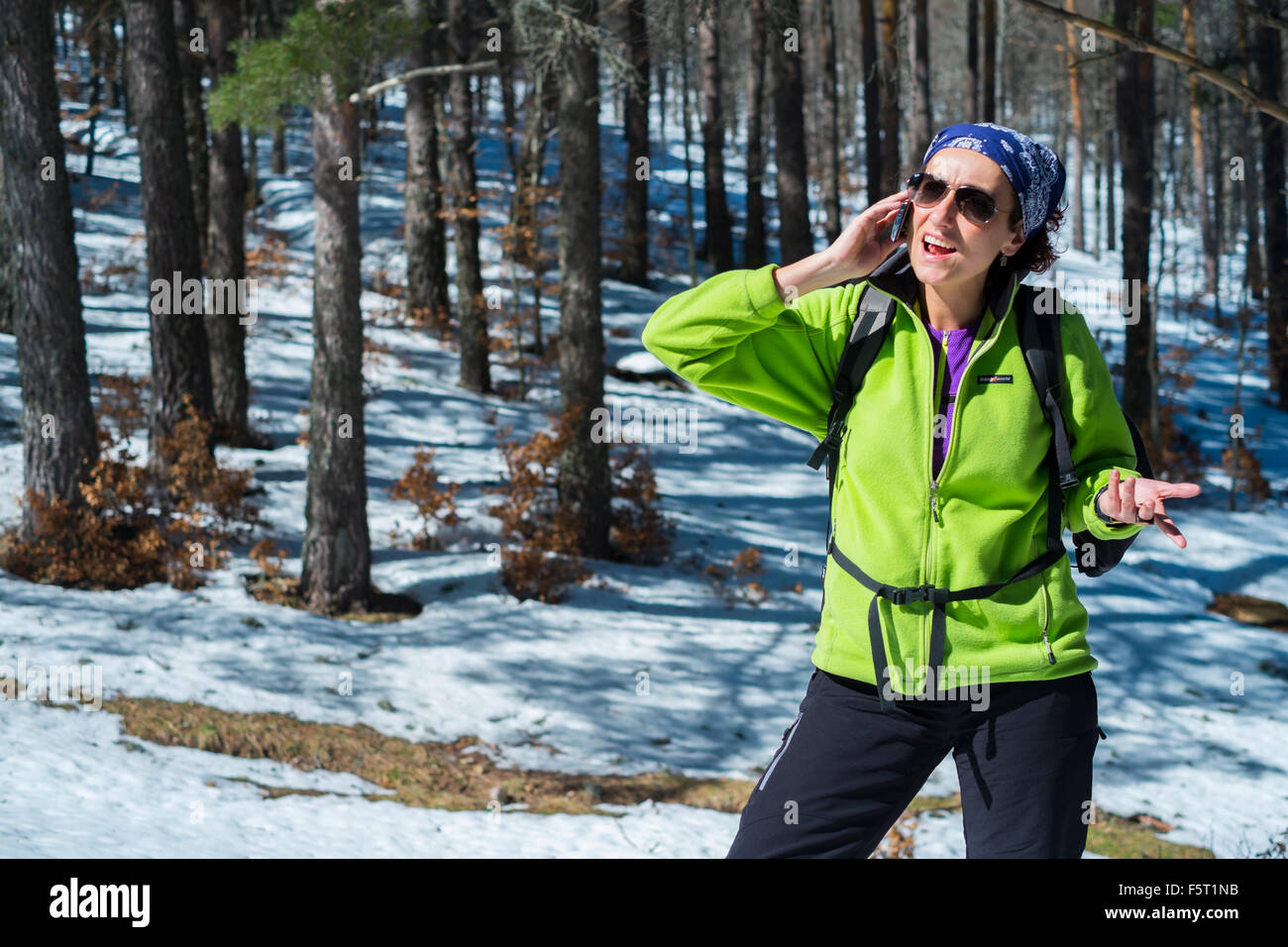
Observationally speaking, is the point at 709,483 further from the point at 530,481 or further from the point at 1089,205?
the point at 1089,205

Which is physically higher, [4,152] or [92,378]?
[4,152]

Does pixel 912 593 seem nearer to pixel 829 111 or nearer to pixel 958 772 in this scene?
pixel 958 772

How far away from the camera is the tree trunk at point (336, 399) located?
8484mm

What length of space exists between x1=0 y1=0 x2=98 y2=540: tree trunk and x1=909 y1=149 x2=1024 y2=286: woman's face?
7394 mm

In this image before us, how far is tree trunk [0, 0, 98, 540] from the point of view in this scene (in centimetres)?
813

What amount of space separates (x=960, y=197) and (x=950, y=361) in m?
0.35

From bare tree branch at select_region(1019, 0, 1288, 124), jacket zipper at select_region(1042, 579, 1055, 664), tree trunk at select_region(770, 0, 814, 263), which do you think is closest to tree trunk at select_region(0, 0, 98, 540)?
bare tree branch at select_region(1019, 0, 1288, 124)

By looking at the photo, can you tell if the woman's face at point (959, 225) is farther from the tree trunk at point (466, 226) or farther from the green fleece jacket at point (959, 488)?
the tree trunk at point (466, 226)

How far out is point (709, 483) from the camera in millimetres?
13445

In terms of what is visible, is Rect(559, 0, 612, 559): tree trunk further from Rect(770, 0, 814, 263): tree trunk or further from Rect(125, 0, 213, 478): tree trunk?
Rect(770, 0, 814, 263): tree trunk

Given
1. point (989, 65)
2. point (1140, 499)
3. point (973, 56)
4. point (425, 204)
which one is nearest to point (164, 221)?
point (425, 204)

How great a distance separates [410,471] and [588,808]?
4.91m

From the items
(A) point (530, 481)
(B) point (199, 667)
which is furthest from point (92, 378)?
(B) point (199, 667)

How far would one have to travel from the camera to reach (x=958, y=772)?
92.1 inches
